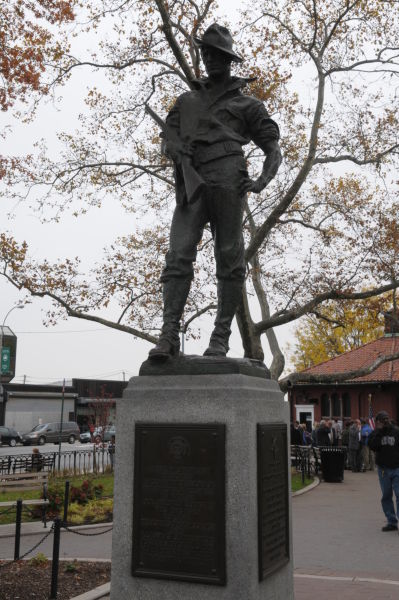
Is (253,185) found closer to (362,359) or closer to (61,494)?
(61,494)

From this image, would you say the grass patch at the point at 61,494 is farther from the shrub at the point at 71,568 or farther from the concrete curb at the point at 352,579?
the concrete curb at the point at 352,579

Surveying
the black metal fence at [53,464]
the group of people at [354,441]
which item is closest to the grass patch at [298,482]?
the group of people at [354,441]

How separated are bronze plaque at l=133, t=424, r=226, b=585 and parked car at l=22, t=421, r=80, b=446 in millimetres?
43149

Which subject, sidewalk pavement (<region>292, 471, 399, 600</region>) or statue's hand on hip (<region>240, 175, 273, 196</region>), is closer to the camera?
statue's hand on hip (<region>240, 175, 273, 196</region>)

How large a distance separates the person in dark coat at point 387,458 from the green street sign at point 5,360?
3494cm

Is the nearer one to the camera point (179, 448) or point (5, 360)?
point (179, 448)

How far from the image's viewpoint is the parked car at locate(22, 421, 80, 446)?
4525 cm

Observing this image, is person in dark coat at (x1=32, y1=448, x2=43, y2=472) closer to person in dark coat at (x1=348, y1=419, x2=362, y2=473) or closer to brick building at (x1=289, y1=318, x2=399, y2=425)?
person in dark coat at (x1=348, y1=419, x2=362, y2=473)

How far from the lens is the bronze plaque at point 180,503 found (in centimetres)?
415

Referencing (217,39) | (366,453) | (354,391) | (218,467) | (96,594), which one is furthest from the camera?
(354,391)

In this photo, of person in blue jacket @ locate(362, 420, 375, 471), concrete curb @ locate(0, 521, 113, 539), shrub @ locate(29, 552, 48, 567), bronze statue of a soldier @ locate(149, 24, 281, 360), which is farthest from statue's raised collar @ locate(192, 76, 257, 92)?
person in blue jacket @ locate(362, 420, 375, 471)

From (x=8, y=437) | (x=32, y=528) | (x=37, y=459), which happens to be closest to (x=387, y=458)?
(x=32, y=528)

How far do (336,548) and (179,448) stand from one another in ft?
19.3

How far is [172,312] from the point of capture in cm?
504
